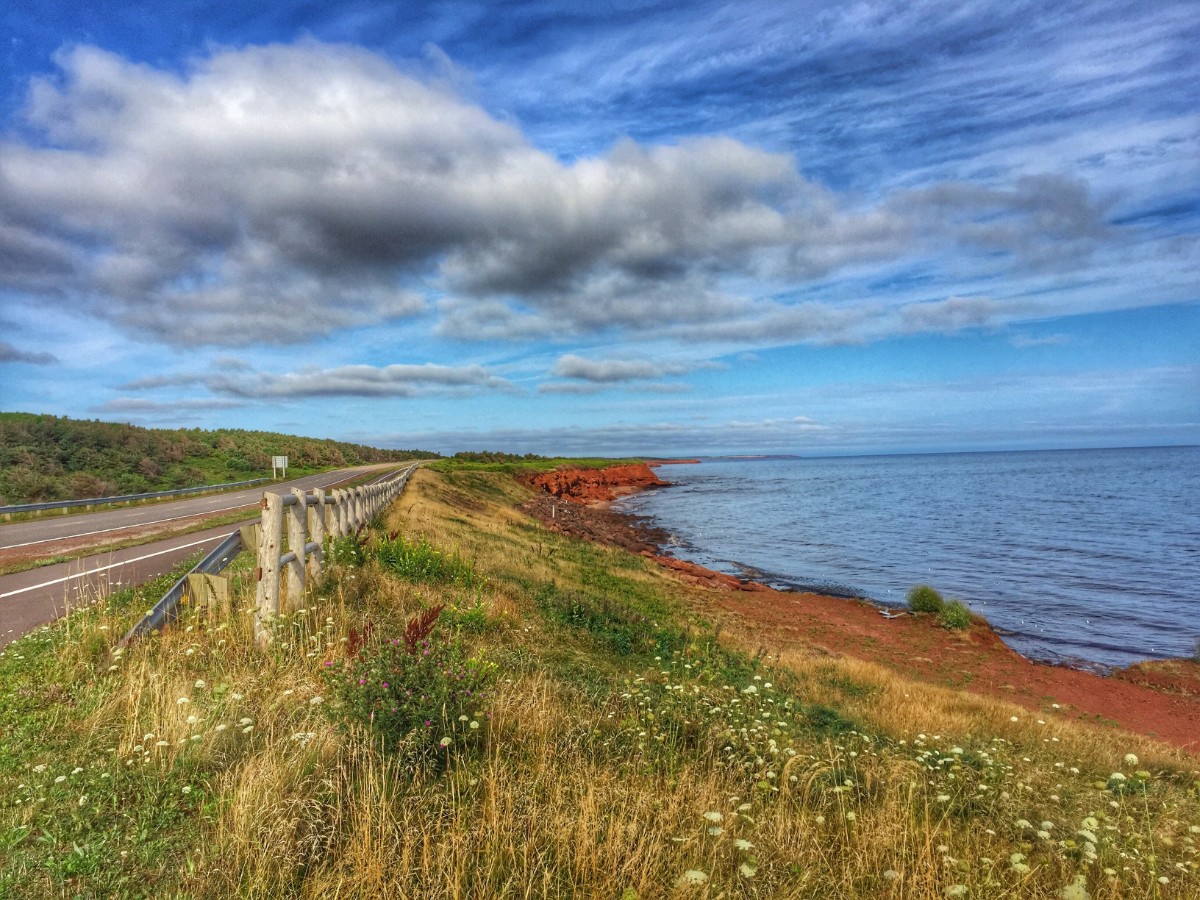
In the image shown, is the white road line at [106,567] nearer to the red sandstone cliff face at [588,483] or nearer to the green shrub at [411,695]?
the green shrub at [411,695]

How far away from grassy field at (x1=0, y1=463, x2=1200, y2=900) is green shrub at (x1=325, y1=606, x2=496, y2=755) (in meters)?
0.02

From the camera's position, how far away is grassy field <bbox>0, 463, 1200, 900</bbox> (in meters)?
3.48

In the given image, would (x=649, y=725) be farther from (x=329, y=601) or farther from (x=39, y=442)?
(x=39, y=442)

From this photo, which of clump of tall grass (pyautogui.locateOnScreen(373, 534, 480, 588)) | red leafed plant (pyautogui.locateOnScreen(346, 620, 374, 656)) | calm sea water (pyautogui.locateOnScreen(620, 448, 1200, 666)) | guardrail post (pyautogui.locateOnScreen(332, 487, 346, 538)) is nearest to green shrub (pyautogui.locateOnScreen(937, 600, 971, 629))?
calm sea water (pyautogui.locateOnScreen(620, 448, 1200, 666))

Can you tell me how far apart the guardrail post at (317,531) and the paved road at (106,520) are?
919 cm

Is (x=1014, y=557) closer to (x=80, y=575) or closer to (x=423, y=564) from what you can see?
(x=423, y=564)

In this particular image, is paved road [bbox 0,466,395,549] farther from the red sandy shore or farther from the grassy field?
the red sandy shore

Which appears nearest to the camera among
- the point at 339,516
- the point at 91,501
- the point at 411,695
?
the point at 411,695

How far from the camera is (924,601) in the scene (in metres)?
21.8

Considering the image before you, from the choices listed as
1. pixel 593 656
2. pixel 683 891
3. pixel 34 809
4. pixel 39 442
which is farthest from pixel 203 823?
pixel 39 442

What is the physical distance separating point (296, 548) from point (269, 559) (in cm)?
92

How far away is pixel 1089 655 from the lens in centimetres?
1812

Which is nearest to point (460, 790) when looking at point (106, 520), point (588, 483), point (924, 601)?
point (924, 601)

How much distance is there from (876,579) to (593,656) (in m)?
21.1
